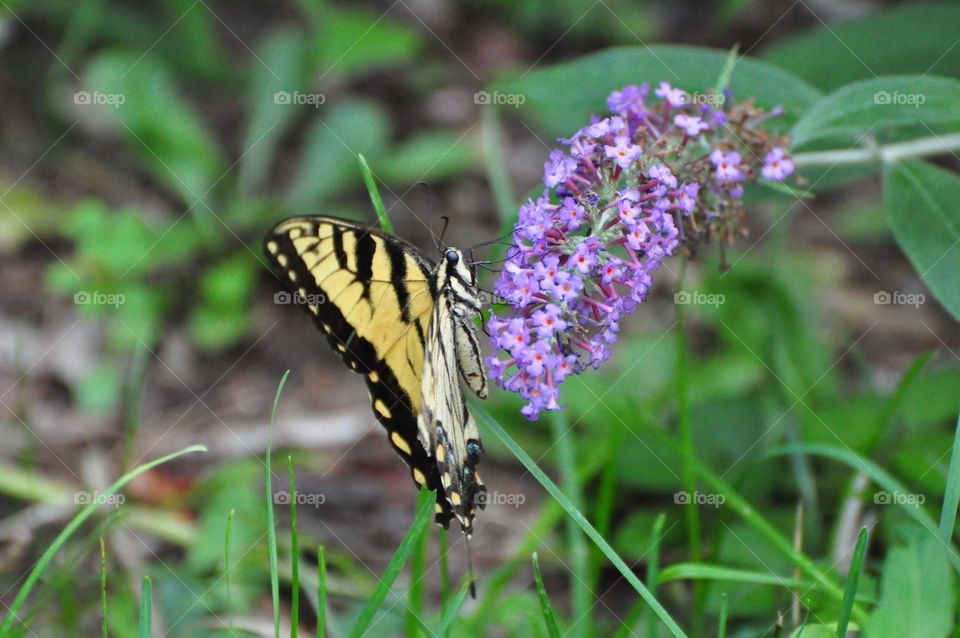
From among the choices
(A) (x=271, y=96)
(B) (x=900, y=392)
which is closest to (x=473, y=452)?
(B) (x=900, y=392)

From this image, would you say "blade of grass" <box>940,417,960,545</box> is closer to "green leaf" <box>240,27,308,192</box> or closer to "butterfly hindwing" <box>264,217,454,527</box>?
"butterfly hindwing" <box>264,217,454,527</box>

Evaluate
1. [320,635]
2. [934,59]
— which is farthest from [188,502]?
[934,59]

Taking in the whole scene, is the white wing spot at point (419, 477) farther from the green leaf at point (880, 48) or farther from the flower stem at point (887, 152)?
the green leaf at point (880, 48)

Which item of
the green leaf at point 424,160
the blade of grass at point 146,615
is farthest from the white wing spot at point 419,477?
→ the green leaf at point 424,160

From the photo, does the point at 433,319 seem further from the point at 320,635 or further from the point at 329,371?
the point at 329,371

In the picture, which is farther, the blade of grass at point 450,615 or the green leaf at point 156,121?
the green leaf at point 156,121

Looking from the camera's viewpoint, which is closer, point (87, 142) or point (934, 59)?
point (934, 59)

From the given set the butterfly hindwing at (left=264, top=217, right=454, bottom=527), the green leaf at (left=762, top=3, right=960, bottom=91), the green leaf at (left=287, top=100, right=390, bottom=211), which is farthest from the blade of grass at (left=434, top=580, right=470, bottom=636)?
the green leaf at (left=287, top=100, right=390, bottom=211)
